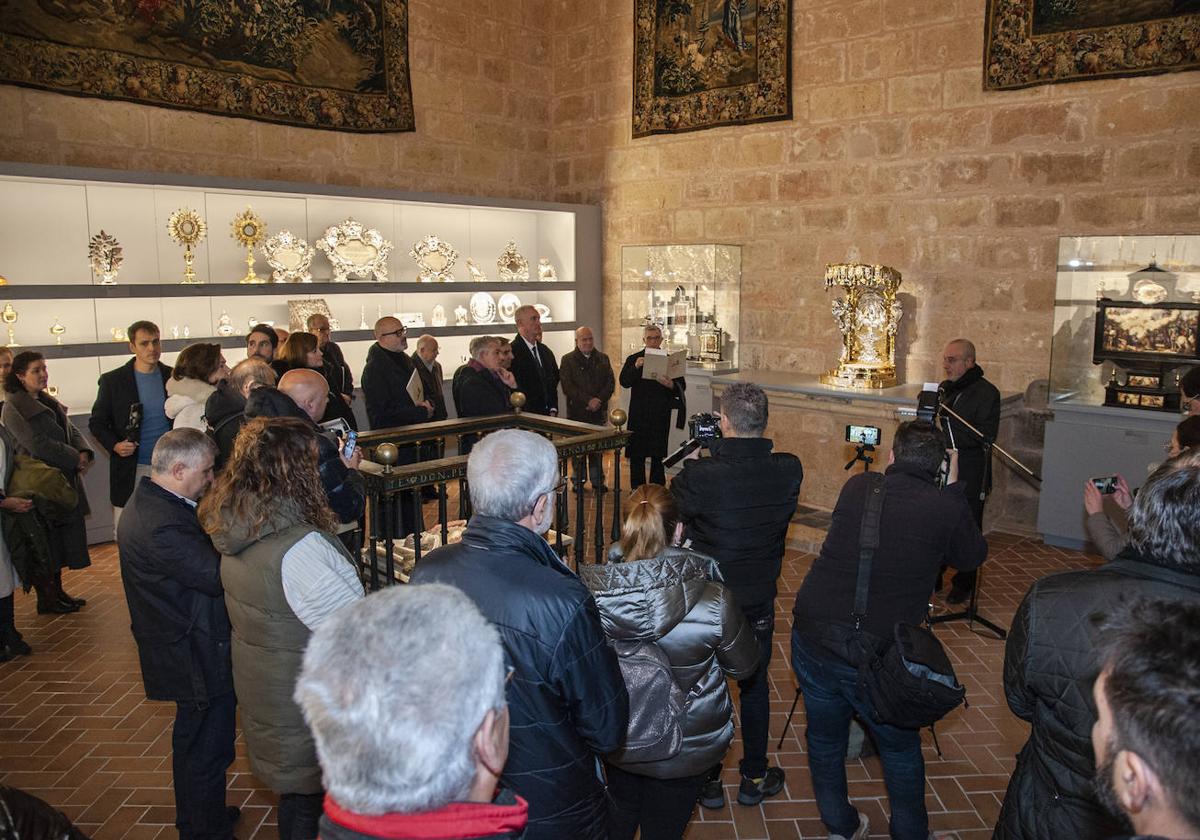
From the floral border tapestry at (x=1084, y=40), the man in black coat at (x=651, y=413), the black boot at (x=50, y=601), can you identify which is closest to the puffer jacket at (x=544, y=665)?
the black boot at (x=50, y=601)

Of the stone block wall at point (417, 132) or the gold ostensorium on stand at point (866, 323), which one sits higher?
the stone block wall at point (417, 132)

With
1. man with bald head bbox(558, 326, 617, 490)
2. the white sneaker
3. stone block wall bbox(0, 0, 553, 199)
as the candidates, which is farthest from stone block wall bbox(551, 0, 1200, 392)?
the white sneaker

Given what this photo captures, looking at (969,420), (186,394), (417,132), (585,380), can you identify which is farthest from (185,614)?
(417,132)

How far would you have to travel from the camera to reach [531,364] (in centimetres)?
816

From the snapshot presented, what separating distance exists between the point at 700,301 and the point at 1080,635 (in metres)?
7.69

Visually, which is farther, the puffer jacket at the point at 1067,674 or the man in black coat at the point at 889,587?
the man in black coat at the point at 889,587

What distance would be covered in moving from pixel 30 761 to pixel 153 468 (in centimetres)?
189

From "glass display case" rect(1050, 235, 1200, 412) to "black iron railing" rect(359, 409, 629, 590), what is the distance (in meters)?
4.31

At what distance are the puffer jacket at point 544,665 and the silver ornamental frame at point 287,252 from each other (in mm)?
6964

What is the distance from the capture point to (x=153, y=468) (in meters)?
3.10

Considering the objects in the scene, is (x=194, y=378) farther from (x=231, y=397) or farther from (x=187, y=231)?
(x=187, y=231)

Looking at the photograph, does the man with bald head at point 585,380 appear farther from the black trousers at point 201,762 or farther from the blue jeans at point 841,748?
the black trousers at point 201,762

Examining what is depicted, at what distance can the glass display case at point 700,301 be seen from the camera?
31.2 feet

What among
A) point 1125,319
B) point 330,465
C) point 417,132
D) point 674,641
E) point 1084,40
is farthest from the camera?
point 417,132
